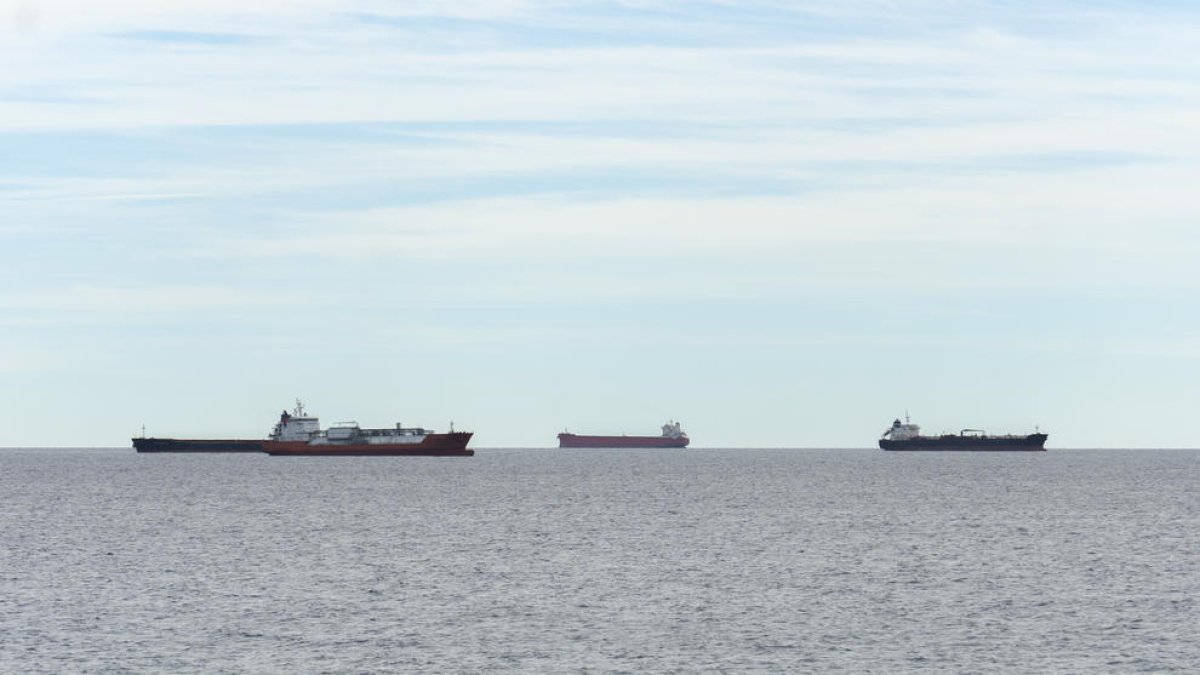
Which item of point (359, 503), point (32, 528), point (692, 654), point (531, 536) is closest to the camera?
point (692, 654)

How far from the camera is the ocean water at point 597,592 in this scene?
54.8 meters

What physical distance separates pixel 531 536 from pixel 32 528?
130 ft

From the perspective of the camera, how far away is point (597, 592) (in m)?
72.8

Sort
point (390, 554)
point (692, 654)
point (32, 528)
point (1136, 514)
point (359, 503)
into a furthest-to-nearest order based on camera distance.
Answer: point (359, 503)
point (1136, 514)
point (32, 528)
point (390, 554)
point (692, 654)

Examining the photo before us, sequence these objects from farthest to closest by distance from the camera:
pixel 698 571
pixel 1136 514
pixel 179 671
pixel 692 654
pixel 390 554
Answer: pixel 1136 514
pixel 390 554
pixel 698 571
pixel 692 654
pixel 179 671

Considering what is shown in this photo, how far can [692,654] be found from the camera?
55.3 metres

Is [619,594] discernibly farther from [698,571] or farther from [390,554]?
[390,554]

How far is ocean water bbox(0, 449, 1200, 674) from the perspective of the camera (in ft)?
180

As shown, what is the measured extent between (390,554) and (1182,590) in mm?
44734

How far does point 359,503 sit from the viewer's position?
15150cm

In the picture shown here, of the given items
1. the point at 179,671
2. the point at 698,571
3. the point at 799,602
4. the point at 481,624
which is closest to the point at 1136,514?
the point at 698,571

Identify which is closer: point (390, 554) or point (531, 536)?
point (390, 554)

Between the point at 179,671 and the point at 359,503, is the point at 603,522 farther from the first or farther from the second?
the point at 179,671

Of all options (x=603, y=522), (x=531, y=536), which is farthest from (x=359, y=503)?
(x=531, y=536)
